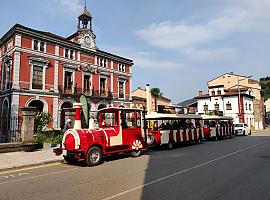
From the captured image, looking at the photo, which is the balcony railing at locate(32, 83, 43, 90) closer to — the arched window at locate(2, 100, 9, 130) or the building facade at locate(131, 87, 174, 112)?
the arched window at locate(2, 100, 9, 130)

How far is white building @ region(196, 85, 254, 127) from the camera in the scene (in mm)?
45906

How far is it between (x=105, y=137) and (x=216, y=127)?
16.7 meters

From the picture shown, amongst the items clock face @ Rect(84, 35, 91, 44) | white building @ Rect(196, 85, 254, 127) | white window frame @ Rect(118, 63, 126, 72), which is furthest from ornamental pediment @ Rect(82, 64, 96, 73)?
white building @ Rect(196, 85, 254, 127)

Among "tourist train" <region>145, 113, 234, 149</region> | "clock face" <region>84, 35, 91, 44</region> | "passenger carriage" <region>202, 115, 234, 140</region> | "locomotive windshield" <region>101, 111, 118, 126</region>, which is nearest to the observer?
"locomotive windshield" <region>101, 111, 118, 126</region>

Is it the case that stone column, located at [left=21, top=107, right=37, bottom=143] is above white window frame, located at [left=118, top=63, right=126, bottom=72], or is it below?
below

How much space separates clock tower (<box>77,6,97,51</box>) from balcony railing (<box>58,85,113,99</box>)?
602 centimetres

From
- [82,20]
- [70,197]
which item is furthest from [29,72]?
[70,197]

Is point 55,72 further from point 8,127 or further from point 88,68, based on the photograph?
point 8,127

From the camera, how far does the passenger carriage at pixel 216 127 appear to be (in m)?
22.4

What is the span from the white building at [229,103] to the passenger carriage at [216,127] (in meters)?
18.6

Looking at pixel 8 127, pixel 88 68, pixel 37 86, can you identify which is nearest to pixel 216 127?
pixel 88 68

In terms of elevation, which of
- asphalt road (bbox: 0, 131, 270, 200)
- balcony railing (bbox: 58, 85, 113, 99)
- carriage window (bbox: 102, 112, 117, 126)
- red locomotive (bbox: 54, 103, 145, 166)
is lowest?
asphalt road (bbox: 0, 131, 270, 200)

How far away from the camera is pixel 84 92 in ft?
104

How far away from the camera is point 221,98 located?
4816 centimetres
